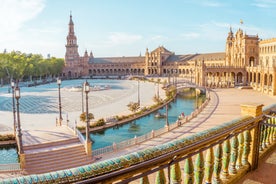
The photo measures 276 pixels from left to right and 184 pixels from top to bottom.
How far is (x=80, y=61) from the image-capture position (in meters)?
131

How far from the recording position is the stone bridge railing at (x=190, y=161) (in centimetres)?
240

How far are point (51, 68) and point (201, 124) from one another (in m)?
86.2

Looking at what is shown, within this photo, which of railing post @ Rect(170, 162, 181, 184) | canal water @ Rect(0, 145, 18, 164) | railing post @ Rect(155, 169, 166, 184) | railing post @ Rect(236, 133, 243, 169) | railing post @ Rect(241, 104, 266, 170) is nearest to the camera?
railing post @ Rect(155, 169, 166, 184)

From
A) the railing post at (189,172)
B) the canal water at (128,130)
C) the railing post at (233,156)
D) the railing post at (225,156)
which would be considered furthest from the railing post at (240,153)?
the canal water at (128,130)

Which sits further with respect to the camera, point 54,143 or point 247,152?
point 54,143

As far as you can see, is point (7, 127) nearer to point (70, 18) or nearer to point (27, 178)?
point (27, 178)

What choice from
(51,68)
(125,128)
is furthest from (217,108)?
(51,68)

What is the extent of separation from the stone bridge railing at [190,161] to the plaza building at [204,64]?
170 ft

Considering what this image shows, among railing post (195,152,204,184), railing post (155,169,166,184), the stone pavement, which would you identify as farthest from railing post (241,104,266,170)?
the stone pavement

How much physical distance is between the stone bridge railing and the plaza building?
51.7 meters

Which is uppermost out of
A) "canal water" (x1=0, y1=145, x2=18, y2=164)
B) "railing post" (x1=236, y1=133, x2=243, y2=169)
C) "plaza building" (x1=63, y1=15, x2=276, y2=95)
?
"plaza building" (x1=63, y1=15, x2=276, y2=95)

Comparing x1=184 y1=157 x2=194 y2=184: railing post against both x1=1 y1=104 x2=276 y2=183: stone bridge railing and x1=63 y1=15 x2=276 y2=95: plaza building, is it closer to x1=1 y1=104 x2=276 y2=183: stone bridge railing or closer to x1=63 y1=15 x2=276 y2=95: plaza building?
x1=1 y1=104 x2=276 y2=183: stone bridge railing

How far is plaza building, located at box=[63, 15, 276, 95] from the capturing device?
224ft

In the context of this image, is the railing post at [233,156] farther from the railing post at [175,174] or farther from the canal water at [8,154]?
the canal water at [8,154]
